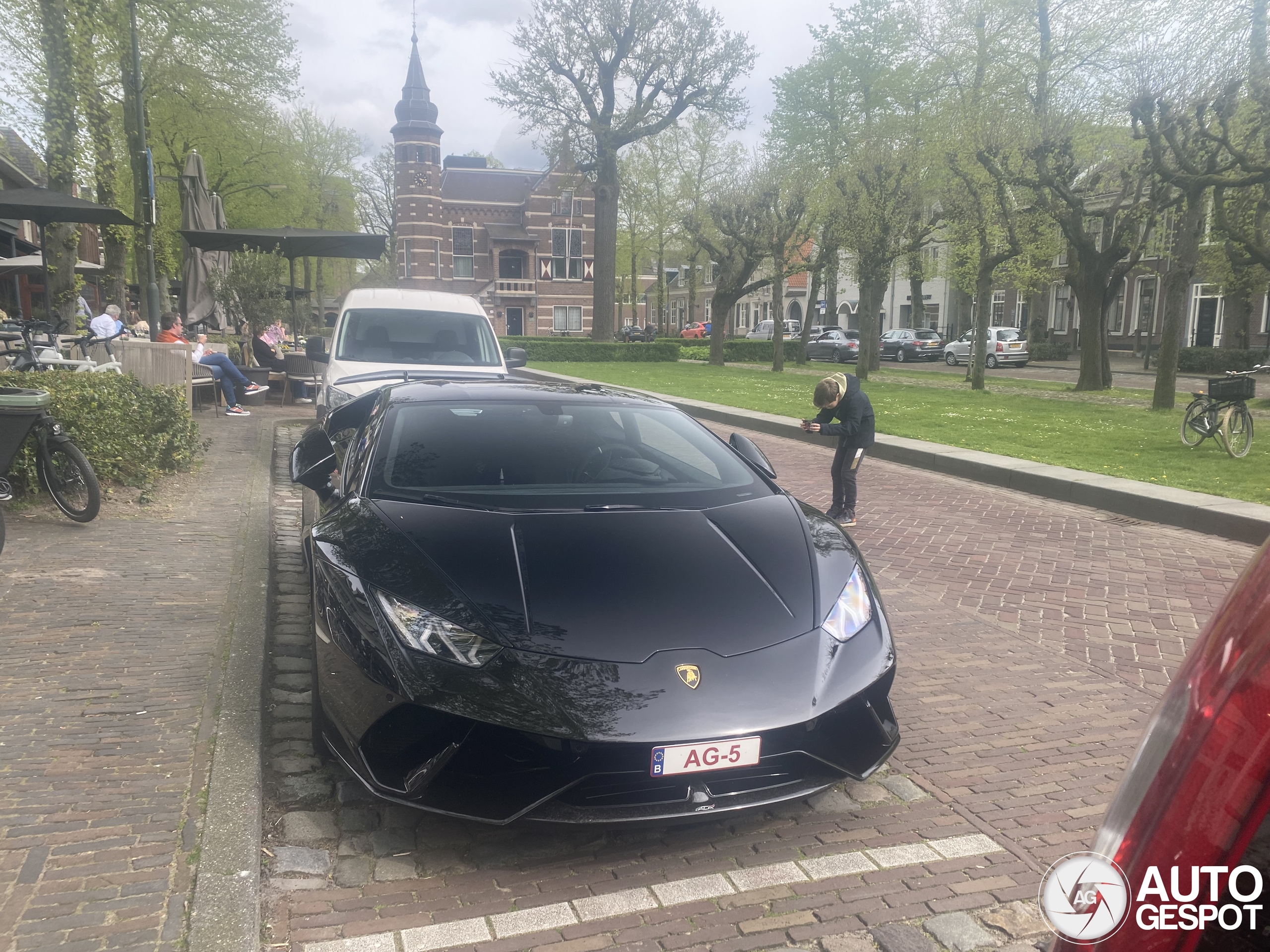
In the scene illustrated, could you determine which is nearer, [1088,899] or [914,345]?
[1088,899]

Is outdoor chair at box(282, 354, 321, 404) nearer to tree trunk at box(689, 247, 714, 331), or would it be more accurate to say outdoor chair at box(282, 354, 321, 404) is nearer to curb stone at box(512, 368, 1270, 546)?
curb stone at box(512, 368, 1270, 546)

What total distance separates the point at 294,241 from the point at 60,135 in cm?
387

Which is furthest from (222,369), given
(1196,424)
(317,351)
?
(1196,424)

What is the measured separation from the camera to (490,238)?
7131 cm

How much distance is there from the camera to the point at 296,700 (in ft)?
13.6

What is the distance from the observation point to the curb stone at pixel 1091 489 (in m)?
7.73

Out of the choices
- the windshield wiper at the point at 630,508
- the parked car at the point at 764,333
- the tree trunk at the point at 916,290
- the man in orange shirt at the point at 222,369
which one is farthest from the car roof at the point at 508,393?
the parked car at the point at 764,333

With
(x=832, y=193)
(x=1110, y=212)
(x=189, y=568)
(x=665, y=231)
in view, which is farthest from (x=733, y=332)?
(x=189, y=568)

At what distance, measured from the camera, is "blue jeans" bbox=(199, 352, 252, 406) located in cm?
1393

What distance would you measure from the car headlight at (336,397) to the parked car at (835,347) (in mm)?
35135

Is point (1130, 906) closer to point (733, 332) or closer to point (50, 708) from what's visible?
point (50, 708)

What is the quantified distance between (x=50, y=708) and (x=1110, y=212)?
23.2 metres

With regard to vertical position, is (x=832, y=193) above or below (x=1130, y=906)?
above

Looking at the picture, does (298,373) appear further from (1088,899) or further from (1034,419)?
(1088,899)
